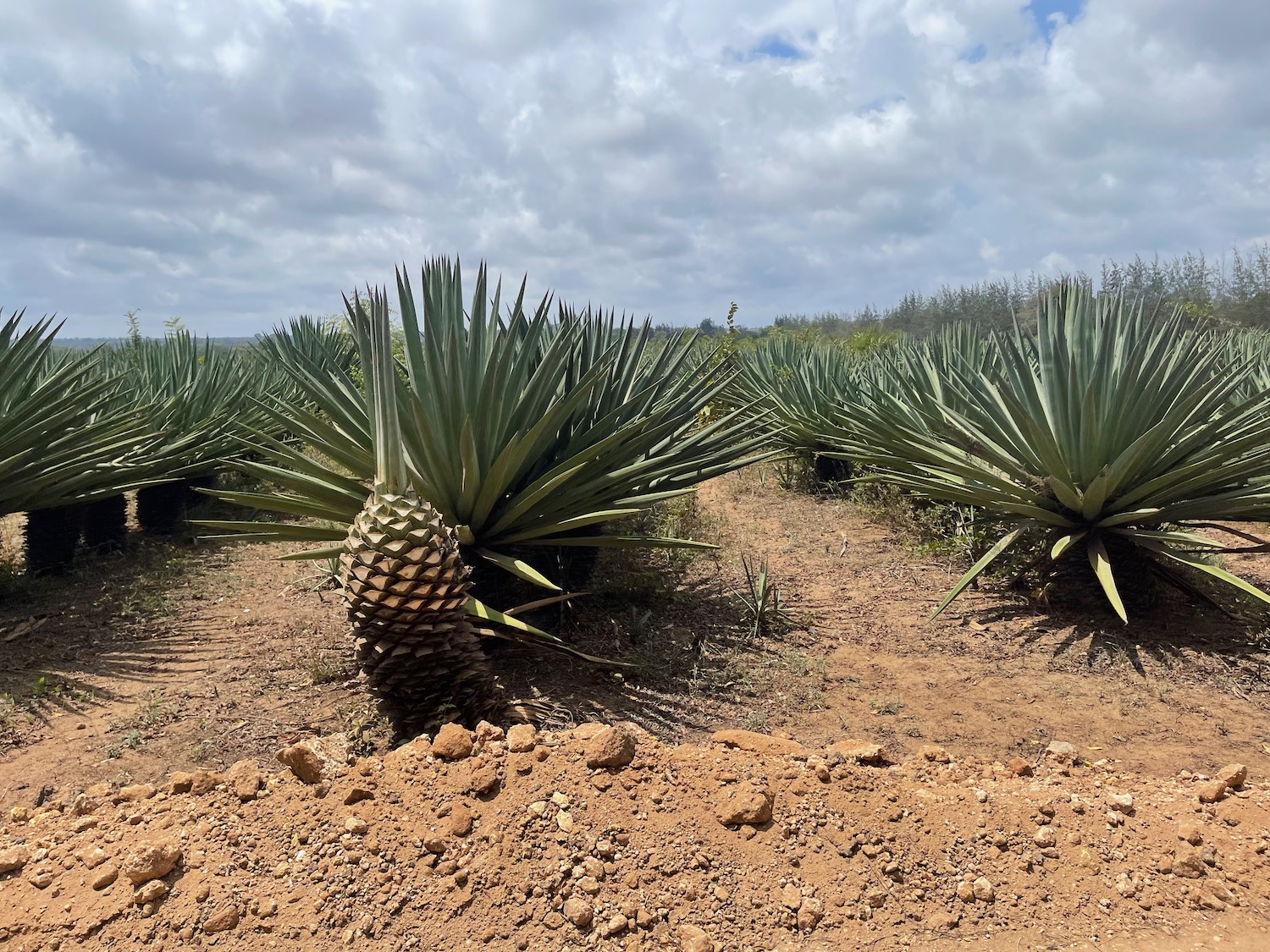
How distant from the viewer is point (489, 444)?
3.42 metres

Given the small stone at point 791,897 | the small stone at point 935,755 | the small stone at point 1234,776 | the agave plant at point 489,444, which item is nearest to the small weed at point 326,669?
the agave plant at point 489,444

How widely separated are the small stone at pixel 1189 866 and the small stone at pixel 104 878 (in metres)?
2.63

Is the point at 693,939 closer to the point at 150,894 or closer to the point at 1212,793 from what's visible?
the point at 150,894

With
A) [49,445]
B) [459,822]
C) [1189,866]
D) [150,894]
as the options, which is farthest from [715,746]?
[49,445]

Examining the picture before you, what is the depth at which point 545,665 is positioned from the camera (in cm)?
362

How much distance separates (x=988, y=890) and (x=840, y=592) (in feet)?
9.58

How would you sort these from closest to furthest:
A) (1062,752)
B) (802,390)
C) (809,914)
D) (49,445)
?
1. (809,914)
2. (1062,752)
3. (49,445)
4. (802,390)

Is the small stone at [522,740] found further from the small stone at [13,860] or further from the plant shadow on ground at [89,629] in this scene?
the plant shadow on ground at [89,629]

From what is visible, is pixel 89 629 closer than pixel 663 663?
No

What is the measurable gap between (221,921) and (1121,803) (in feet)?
7.83

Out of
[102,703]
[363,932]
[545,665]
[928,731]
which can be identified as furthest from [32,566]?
[928,731]

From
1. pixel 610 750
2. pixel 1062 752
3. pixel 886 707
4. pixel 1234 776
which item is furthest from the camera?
pixel 886 707

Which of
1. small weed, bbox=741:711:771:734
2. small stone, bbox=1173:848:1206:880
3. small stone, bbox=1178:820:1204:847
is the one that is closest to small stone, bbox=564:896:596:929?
small weed, bbox=741:711:771:734

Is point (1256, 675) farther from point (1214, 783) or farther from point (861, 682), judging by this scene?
point (861, 682)
